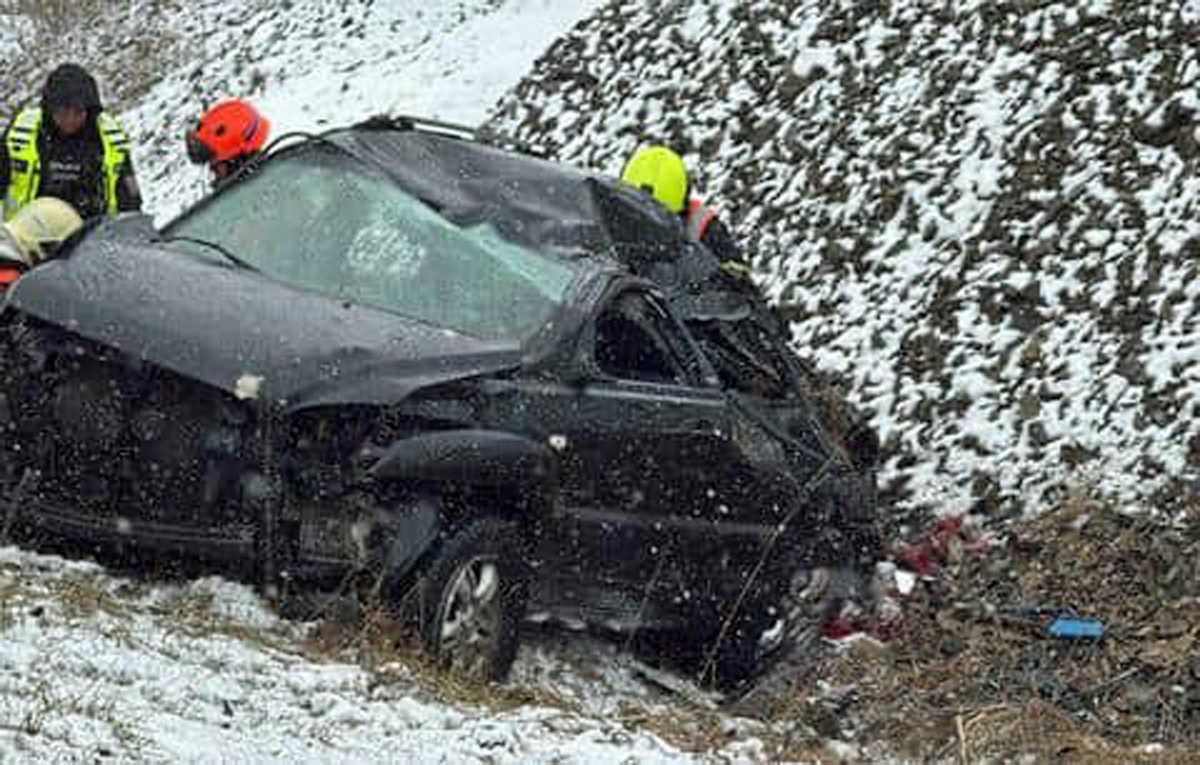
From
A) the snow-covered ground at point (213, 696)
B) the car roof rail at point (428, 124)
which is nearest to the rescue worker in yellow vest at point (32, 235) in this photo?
the car roof rail at point (428, 124)

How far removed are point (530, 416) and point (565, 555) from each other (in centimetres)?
59

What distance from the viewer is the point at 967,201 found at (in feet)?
43.5

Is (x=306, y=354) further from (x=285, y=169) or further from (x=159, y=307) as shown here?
(x=285, y=169)

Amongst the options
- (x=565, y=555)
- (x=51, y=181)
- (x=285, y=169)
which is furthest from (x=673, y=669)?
(x=51, y=181)

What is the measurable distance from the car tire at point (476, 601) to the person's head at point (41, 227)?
2.87 metres

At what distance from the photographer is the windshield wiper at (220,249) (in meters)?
7.79

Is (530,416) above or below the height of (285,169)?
below

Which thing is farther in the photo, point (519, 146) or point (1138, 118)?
point (1138, 118)

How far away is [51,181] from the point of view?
1016cm

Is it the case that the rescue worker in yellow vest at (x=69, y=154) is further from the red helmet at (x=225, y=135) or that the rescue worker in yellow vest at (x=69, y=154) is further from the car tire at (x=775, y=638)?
the car tire at (x=775, y=638)

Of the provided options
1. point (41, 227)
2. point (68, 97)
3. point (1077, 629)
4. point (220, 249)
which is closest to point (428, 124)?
point (220, 249)

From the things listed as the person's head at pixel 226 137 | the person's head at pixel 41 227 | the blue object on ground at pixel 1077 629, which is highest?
the person's head at pixel 41 227

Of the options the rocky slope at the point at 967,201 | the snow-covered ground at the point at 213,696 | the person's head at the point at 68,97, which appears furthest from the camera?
the rocky slope at the point at 967,201

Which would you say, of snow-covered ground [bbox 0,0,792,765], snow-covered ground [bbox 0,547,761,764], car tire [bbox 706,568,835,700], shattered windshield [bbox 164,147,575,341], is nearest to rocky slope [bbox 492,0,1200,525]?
car tire [bbox 706,568,835,700]
